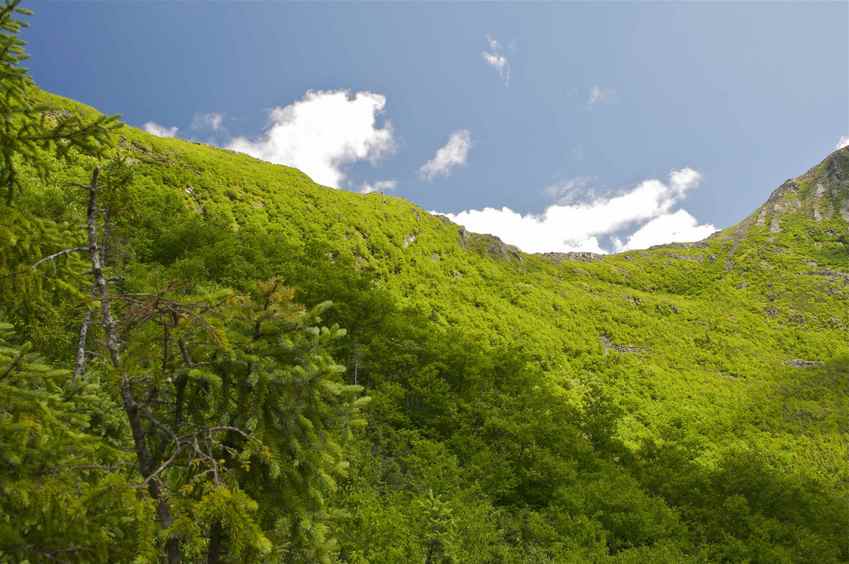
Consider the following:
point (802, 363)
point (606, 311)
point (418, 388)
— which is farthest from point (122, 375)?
point (802, 363)

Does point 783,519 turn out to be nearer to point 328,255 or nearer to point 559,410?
point 559,410

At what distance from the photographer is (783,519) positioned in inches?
1273

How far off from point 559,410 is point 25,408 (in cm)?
3845

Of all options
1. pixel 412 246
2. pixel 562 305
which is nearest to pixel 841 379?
pixel 562 305

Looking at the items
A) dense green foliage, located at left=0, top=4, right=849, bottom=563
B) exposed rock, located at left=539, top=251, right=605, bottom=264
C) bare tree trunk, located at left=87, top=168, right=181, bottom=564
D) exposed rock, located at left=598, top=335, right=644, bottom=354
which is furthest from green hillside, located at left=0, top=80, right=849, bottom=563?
exposed rock, located at left=539, top=251, right=605, bottom=264

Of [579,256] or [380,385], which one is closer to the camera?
[380,385]

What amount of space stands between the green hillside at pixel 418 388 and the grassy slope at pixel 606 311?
40 cm

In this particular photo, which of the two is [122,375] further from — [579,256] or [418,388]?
[579,256]

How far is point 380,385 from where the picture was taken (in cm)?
3228

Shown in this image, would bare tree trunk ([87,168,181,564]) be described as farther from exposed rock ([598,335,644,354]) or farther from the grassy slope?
exposed rock ([598,335,644,354])

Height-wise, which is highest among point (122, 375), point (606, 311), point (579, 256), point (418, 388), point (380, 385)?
point (579, 256)

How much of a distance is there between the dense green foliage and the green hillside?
0.28ft

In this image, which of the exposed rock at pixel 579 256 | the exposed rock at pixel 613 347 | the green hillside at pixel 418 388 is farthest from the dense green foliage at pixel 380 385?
the exposed rock at pixel 579 256

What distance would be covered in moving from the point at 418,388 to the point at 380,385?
2.43m
